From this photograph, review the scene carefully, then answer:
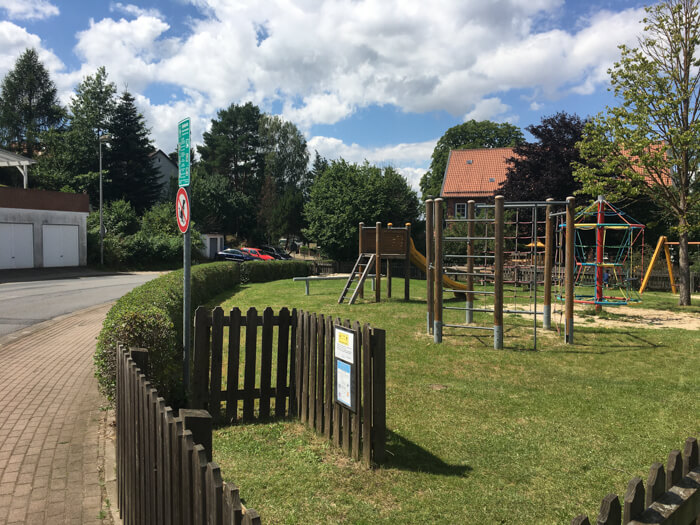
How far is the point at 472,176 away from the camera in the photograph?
49531 millimetres

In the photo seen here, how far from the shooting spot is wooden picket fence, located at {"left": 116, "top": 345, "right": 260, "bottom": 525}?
194cm

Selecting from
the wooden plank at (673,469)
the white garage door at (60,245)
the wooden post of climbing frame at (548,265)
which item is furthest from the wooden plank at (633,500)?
the white garage door at (60,245)

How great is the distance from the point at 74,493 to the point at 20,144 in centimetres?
6347

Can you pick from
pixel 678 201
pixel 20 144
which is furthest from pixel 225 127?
pixel 678 201

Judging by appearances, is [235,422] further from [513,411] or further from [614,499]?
[614,499]

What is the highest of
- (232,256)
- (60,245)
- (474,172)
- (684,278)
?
(474,172)

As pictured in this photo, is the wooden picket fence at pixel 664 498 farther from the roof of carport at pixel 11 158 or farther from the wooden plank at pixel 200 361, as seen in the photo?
the roof of carport at pixel 11 158

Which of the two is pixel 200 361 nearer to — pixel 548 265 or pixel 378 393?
pixel 378 393

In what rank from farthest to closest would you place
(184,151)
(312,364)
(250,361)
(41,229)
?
(41,229), (250,361), (184,151), (312,364)

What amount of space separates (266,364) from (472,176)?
46.2 metres

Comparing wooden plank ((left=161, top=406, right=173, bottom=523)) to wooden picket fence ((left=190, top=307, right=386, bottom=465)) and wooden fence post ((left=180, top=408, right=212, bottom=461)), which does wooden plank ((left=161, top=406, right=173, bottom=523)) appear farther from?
wooden picket fence ((left=190, top=307, right=386, bottom=465))

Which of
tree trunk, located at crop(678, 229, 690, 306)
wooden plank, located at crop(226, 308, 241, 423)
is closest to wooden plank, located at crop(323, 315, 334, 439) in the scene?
wooden plank, located at crop(226, 308, 241, 423)

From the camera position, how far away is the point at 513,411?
20.5 feet

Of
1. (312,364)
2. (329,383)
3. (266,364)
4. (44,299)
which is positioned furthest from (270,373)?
(44,299)
